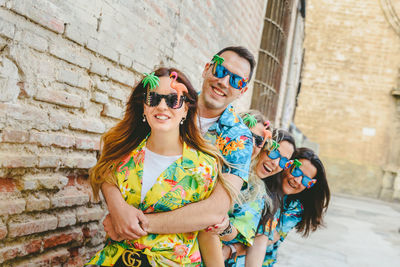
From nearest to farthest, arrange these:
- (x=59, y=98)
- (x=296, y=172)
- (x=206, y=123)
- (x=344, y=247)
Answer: (x=206, y=123) < (x=59, y=98) < (x=296, y=172) < (x=344, y=247)

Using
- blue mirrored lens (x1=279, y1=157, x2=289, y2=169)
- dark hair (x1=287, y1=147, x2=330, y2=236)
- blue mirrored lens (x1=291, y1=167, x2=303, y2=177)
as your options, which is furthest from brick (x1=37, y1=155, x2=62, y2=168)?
dark hair (x1=287, y1=147, x2=330, y2=236)

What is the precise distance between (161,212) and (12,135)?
991 mm

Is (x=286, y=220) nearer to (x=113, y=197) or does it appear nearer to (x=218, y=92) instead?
(x=218, y=92)

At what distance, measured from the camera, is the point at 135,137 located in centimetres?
211

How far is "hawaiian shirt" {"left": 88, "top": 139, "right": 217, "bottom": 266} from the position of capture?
1857 millimetres

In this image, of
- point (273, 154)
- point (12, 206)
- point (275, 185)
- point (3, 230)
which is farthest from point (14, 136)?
point (275, 185)

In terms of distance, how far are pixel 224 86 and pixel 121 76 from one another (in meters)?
1.11

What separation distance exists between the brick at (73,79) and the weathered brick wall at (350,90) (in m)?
19.2

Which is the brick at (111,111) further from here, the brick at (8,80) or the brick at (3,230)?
the brick at (3,230)

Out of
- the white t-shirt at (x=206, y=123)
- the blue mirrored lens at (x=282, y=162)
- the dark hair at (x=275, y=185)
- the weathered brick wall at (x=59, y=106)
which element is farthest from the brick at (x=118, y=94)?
the blue mirrored lens at (x=282, y=162)

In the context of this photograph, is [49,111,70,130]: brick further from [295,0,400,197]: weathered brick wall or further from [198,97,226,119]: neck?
[295,0,400,197]: weathered brick wall

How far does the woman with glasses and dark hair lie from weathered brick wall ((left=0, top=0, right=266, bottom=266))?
1.21 meters

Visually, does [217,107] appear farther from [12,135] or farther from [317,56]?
[317,56]

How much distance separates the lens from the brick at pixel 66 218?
2628 millimetres
